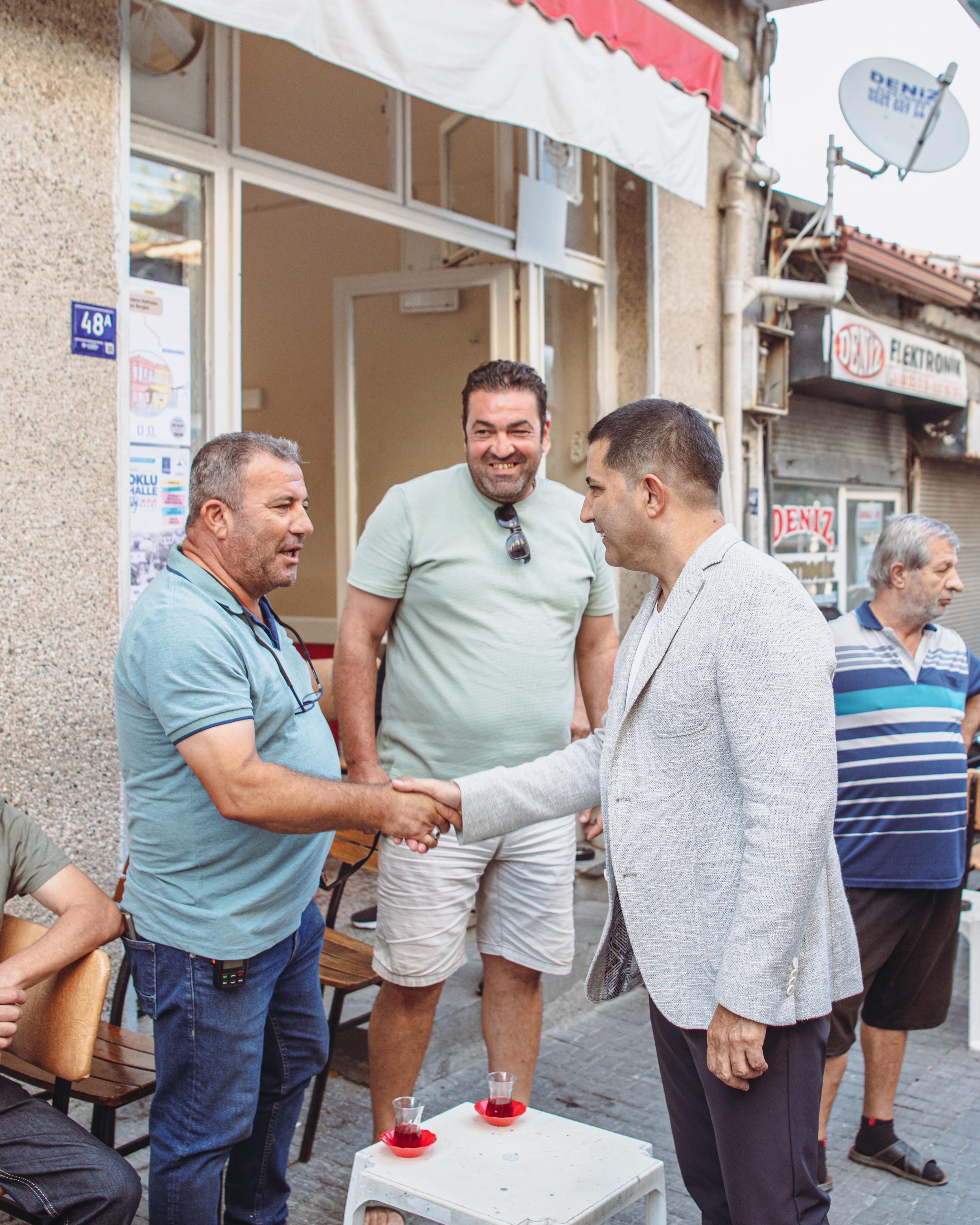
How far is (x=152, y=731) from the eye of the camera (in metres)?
2.38

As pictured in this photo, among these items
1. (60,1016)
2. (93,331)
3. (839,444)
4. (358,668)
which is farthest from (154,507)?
(839,444)

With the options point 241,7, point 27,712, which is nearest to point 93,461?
point 27,712

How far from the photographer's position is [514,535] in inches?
130

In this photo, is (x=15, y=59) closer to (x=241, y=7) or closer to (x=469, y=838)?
(x=241, y=7)

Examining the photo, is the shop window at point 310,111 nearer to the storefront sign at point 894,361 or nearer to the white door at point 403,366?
the white door at point 403,366

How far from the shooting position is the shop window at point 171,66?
4074 mm

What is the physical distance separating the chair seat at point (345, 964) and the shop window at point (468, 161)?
12.0 feet

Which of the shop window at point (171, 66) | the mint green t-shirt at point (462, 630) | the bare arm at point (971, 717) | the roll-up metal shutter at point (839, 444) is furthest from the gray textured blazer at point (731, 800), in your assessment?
the roll-up metal shutter at point (839, 444)

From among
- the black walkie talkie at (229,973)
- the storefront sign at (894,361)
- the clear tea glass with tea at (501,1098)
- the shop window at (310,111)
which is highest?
the shop window at (310,111)

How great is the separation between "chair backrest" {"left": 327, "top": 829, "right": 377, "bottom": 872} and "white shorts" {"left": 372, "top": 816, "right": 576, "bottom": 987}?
0.56 m

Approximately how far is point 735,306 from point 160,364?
4.11 metres

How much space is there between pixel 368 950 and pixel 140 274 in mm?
2461

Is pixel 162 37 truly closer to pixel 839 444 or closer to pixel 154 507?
pixel 154 507

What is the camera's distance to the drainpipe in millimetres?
7035
